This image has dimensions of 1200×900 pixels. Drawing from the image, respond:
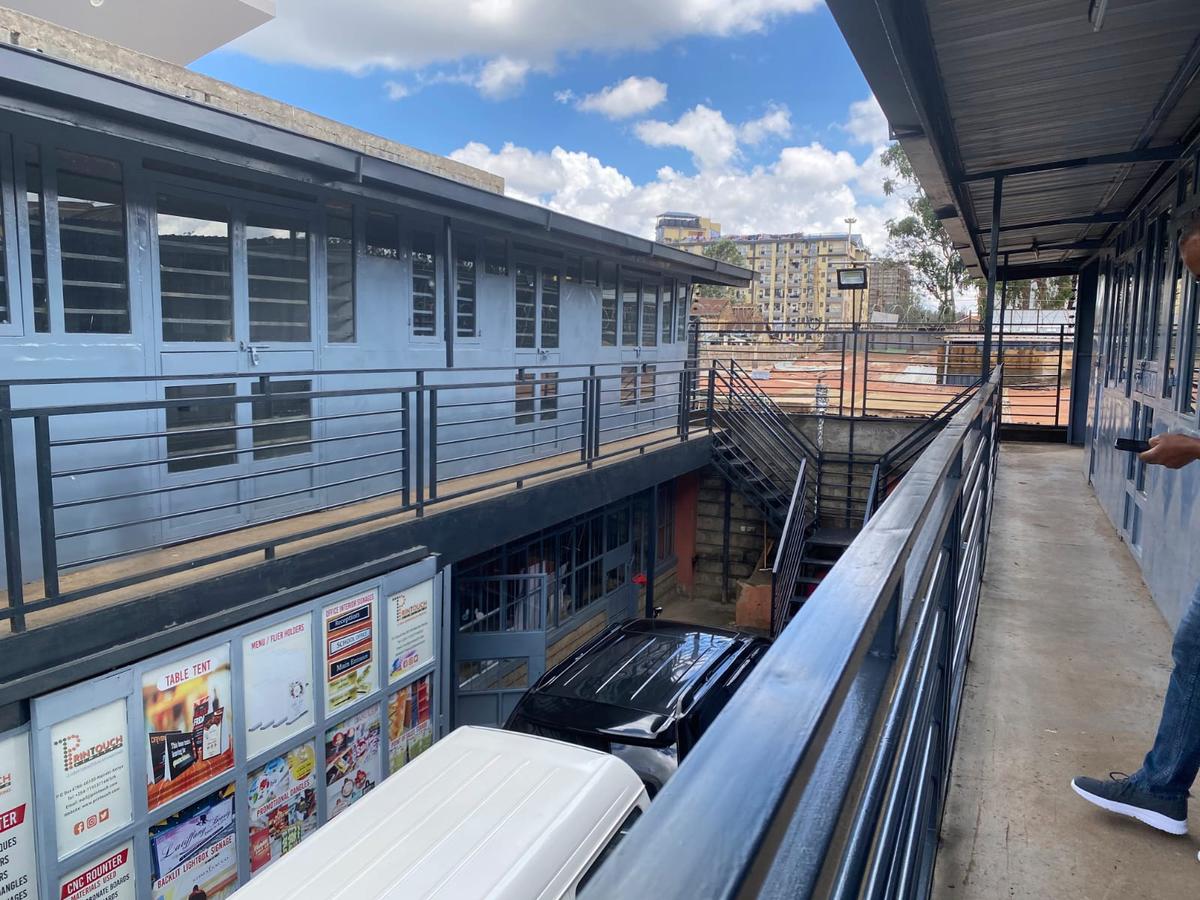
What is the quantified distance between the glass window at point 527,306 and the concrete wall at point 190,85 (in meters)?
1.44

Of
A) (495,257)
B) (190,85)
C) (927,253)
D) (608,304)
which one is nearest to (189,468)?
(190,85)

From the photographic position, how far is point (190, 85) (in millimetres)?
7281

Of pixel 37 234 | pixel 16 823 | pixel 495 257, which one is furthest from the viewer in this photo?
pixel 495 257

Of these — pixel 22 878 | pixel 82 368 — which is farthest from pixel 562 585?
pixel 22 878

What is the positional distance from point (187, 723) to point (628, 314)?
9986mm

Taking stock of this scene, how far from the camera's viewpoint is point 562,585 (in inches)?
448

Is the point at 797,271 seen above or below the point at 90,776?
above

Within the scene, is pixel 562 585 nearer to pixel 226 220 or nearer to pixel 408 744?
pixel 408 744

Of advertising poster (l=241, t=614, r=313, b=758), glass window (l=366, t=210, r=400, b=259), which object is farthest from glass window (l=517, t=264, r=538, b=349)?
advertising poster (l=241, t=614, r=313, b=758)

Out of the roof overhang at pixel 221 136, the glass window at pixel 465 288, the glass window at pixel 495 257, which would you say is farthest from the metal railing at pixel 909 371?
the roof overhang at pixel 221 136

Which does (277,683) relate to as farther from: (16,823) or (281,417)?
(281,417)

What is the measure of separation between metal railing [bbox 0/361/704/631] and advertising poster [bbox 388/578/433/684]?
2.11 feet

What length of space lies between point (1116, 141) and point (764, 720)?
225 inches

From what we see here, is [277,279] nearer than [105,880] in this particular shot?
No
